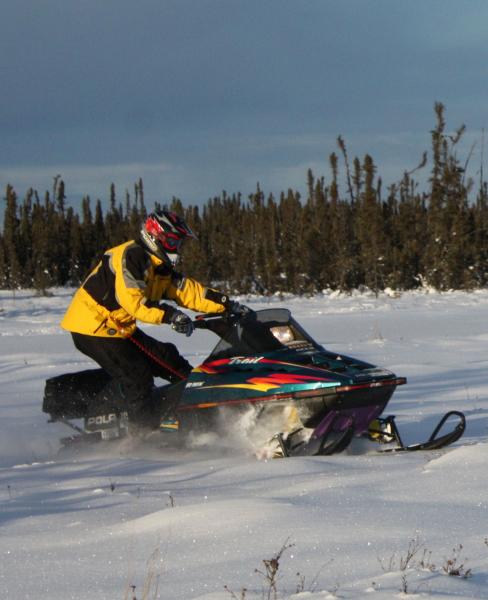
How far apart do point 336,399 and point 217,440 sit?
0.90 m

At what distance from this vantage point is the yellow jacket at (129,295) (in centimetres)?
606

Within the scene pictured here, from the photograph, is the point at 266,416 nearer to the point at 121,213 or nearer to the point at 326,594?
the point at 326,594

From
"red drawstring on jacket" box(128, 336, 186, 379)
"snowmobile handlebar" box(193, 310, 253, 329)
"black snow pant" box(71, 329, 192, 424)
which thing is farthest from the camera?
"red drawstring on jacket" box(128, 336, 186, 379)

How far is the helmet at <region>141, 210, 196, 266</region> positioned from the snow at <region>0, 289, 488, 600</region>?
1.31 m

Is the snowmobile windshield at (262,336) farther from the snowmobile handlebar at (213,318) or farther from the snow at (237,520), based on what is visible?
the snow at (237,520)

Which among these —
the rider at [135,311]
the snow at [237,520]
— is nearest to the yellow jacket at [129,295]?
the rider at [135,311]

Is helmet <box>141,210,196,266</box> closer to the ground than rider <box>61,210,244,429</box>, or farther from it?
farther from it

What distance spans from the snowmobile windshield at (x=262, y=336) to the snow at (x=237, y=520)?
1.91 feet

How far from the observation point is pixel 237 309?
251 inches

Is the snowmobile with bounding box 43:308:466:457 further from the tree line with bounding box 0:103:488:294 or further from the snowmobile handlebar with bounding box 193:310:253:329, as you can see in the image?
the tree line with bounding box 0:103:488:294

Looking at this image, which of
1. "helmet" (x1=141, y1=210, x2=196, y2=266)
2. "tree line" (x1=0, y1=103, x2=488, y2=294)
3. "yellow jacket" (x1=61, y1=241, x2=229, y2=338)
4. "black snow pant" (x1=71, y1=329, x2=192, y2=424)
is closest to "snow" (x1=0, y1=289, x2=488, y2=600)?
"black snow pant" (x1=71, y1=329, x2=192, y2=424)

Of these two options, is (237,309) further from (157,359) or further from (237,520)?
(237,520)

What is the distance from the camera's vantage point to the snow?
2953mm

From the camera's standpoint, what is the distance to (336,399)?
534cm
